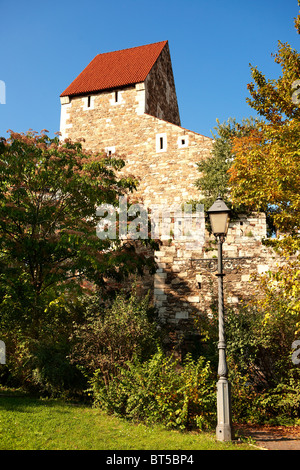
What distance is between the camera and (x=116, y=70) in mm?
25141

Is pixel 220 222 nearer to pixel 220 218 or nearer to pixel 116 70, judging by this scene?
pixel 220 218

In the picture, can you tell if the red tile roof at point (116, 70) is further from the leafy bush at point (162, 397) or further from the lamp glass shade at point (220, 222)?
the leafy bush at point (162, 397)

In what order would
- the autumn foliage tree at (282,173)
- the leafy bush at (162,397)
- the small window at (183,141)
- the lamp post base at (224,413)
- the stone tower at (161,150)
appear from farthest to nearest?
the small window at (183,141) < the stone tower at (161,150) < the autumn foliage tree at (282,173) < the leafy bush at (162,397) < the lamp post base at (224,413)

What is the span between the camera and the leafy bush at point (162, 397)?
7945 millimetres

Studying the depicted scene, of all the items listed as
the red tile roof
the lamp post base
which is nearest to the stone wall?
the red tile roof

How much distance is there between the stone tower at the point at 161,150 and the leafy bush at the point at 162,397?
4282 millimetres

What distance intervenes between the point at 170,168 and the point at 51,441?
52.8 feet

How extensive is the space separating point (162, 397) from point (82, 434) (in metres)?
1.83

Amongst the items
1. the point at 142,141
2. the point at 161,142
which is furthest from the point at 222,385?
the point at 142,141

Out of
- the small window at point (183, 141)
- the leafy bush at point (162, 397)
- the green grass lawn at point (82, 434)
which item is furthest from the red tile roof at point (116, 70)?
the green grass lawn at point (82, 434)

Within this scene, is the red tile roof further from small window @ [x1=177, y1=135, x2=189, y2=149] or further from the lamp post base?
the lamp post base

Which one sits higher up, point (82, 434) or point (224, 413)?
point (224, 413)

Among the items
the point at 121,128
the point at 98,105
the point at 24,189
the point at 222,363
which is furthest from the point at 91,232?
the point at 98,105

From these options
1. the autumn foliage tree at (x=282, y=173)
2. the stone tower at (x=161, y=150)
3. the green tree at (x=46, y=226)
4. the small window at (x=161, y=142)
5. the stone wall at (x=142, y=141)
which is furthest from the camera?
the small window at (x=161, y=142)
